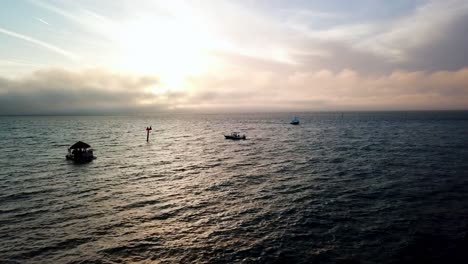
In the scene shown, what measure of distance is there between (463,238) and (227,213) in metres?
20.7

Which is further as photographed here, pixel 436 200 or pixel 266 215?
pixel 436 200

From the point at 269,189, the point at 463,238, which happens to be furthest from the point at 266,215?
the point at 463,238

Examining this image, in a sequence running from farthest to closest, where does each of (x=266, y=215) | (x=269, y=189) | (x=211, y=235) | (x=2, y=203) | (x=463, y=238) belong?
(x=269, y=189), (x=2, y=203), (x=266, y=215), (x=211, y=235), (x=463, y=238)

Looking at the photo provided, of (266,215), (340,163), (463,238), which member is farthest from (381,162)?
(266,215)

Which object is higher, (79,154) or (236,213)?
(79,154)

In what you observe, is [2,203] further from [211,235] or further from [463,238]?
[463,238]

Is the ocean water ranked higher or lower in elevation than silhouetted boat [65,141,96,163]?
lower

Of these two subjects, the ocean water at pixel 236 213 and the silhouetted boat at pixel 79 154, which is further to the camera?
the silhouetted boat at pixel 79 154

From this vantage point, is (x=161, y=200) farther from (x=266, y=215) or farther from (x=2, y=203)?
(x=2, y=203)

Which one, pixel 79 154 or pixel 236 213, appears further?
pixel 79 154

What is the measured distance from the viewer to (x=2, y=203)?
30.5 meters

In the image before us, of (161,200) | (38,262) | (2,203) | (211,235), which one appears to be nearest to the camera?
(38,262)

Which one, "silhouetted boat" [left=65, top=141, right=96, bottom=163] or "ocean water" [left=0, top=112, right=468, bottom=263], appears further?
"silhouetted boat" [left=65, top=141, right=96, bottom=163]

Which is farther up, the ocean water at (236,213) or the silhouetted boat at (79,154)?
the silhouetted boat at (79,154)
